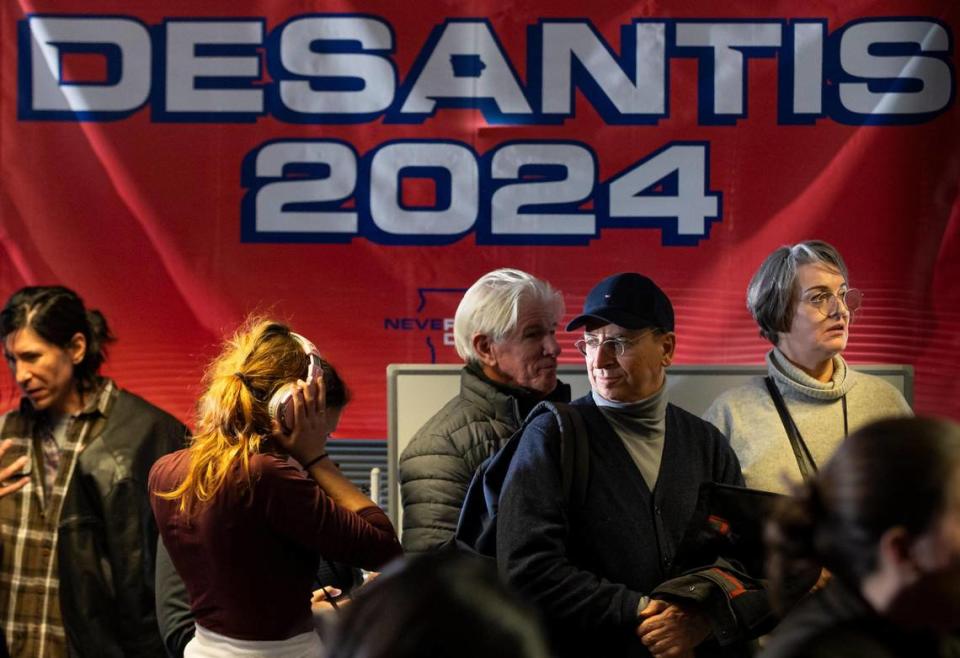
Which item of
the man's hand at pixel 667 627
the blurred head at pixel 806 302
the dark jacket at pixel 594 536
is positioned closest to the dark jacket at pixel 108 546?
the dark jacket at pixel 594 536

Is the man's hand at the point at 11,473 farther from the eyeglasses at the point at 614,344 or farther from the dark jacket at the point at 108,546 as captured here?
the eyeglasses at the point at 614,344

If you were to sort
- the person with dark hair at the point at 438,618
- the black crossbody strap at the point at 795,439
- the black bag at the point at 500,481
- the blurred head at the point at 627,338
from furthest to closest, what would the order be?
the black crossbody strap at the point at 795,439, the blurred head at the point at 627,338, the black bag at the point at 500,481, the person with dark hair at the point at 438,618

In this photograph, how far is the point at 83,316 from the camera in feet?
13.2

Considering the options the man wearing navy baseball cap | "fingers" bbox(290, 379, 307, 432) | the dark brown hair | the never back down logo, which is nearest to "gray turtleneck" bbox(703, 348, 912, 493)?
the man wearing navy baseball cap

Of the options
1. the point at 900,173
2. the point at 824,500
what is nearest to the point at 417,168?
the point at 900,173

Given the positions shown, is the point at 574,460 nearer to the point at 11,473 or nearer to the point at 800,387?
the point at 800,387

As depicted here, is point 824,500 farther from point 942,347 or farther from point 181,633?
point 942,347

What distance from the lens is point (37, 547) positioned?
389 cm

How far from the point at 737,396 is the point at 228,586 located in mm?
1489

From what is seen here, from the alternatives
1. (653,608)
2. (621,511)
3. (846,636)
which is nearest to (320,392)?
(621,511)

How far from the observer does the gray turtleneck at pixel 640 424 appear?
2.95m

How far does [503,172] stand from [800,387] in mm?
1751

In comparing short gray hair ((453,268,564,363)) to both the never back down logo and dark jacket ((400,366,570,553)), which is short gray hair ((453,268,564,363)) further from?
the never back down logo

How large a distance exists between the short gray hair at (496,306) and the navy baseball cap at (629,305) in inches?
16.8
